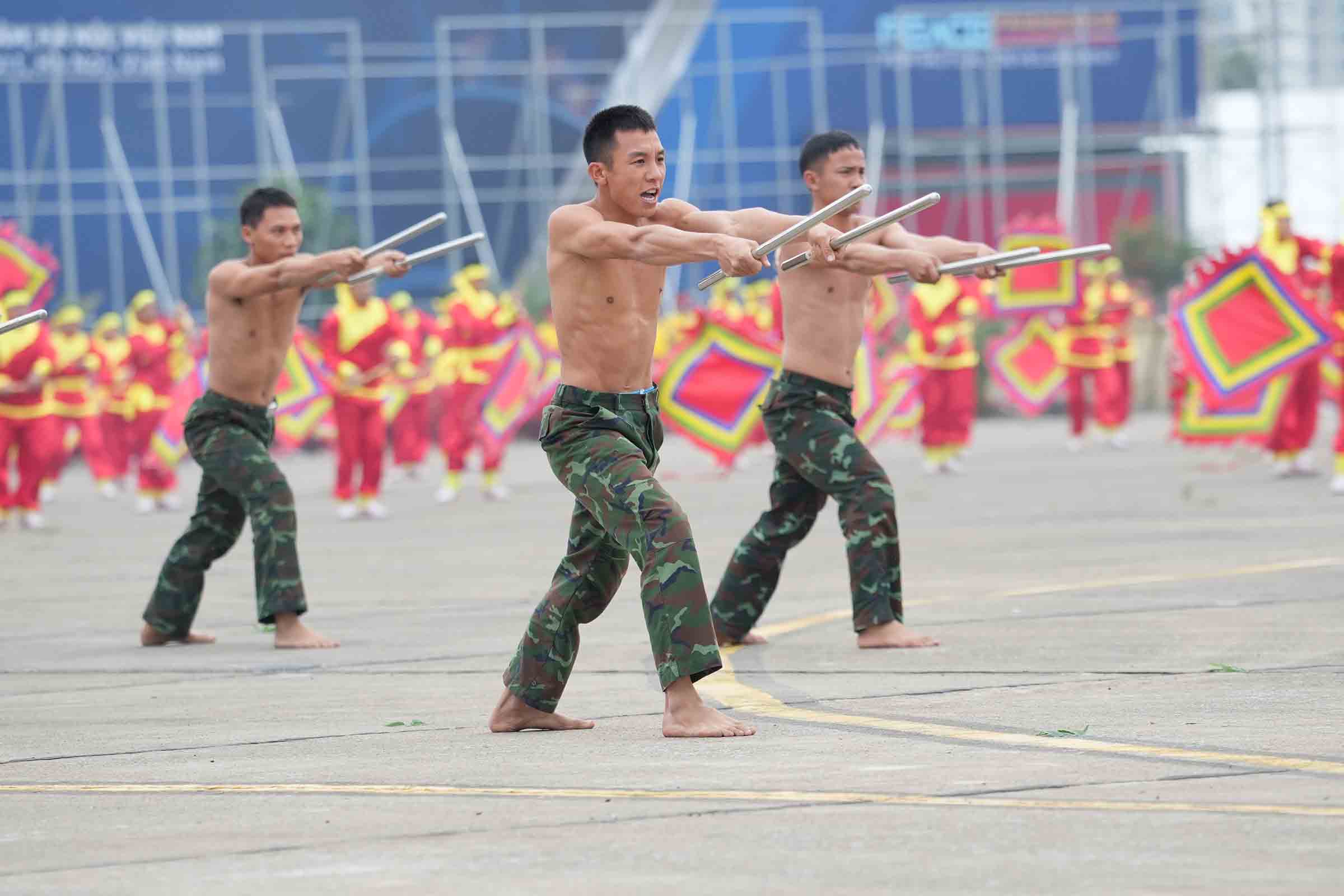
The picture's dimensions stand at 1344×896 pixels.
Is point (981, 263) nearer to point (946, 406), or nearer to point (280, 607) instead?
point (280, 607)

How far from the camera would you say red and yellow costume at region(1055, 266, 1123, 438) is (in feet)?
90.0

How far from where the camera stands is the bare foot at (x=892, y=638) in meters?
8.35

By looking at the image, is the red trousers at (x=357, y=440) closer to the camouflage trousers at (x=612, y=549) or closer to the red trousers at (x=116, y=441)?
the red trousers at (x=116, y=441)

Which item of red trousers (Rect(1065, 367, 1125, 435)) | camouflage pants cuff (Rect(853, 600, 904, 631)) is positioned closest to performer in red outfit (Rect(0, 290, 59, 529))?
camouflage pants cuff (Rect(853, 600, 904, 631))

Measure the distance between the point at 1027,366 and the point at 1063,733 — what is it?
82.0ft

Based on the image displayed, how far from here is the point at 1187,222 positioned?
48750 millimetres

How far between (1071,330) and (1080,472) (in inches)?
237

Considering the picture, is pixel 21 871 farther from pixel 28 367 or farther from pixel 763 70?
pixel 763 70

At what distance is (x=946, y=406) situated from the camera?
78.0ft

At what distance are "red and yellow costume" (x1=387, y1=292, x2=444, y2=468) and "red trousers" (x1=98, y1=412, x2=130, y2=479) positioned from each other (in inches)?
120

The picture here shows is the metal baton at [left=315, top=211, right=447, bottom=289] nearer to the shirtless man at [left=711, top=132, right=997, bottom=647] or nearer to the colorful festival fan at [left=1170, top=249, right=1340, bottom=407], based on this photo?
the shirtless man at [left=711, top=132, right=997, bottom=647]

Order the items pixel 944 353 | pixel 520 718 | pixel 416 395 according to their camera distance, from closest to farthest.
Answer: pixel 520 718 → pixel 944 353 → pixel 416 395

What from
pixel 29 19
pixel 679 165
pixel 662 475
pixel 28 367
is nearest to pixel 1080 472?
pixel 662 475

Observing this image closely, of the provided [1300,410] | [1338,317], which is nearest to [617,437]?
[1338,317]
